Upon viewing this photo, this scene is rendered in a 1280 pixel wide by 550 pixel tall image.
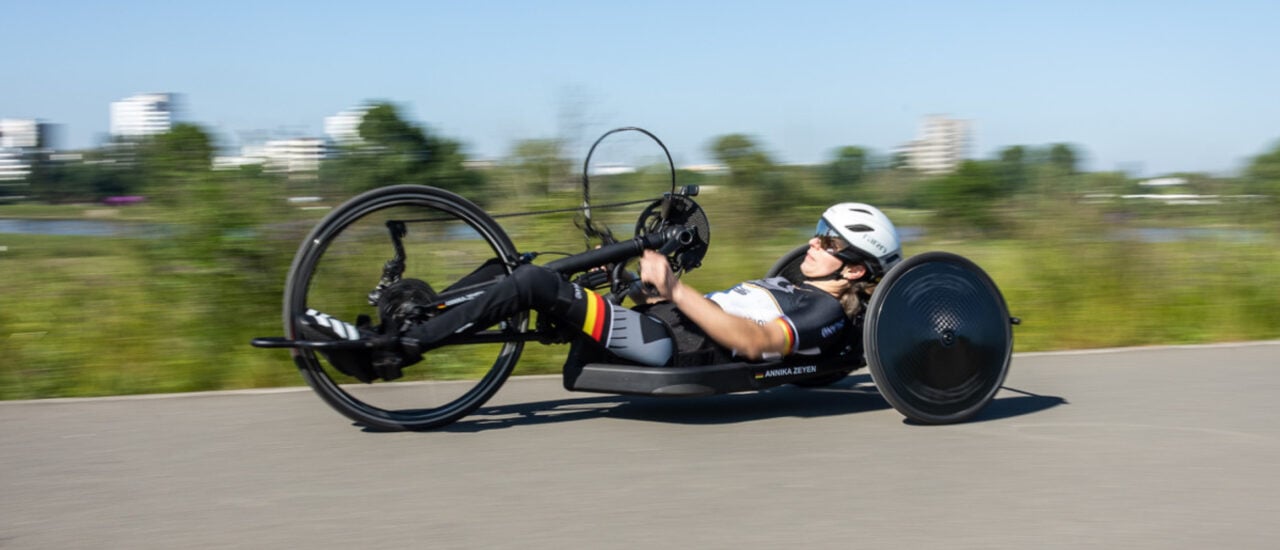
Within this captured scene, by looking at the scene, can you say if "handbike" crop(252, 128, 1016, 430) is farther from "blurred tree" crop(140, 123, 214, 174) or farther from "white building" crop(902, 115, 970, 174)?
"white building" crop(902, 115, 970, 174)

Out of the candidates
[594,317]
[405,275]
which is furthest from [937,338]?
[405,275]

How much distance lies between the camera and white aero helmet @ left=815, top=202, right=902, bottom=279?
580 cm

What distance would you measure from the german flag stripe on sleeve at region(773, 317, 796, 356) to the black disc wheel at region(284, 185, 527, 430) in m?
1.15

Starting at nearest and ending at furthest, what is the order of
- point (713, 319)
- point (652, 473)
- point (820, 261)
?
point (652, 473) < point (713, 319) < point (820, 261)

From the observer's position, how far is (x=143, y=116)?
8414 mm

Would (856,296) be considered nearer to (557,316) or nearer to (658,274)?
(658,274)

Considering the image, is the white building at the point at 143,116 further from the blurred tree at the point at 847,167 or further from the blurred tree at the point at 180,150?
the blurred tree at the point at 847,167

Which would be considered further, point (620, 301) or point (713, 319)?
point (620, 301)

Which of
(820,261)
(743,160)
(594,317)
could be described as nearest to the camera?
(594,317)

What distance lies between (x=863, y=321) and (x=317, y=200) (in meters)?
3.99

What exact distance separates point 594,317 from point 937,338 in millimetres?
1525

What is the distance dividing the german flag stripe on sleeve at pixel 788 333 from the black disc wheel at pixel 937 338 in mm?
332

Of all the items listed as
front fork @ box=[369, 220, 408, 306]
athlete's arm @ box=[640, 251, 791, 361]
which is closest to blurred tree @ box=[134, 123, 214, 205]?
front fork @ box=[369, 220, 408, 306]

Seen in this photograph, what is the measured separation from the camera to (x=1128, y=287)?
30.7 ft
